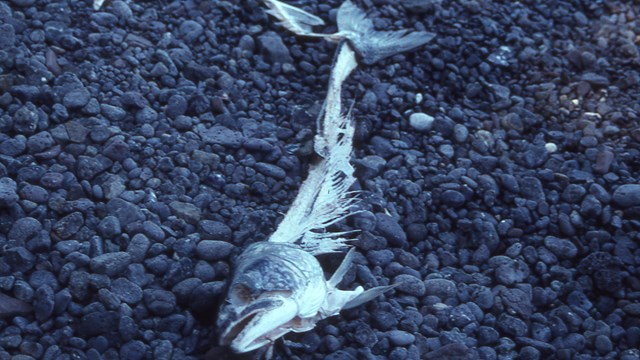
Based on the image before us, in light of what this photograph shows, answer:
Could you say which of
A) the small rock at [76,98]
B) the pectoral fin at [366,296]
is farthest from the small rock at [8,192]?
the pectoral fin at [366,296]

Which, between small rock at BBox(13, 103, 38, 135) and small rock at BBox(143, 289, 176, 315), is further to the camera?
small rock at BBox(13, 103, 38, 135)

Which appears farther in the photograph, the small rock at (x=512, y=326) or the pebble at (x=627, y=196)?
the pebble at (x=627, y=196)

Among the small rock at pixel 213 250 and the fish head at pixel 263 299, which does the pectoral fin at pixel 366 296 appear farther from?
the small rock at pixel 213 250

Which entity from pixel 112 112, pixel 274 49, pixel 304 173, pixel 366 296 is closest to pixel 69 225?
pixel 112 112

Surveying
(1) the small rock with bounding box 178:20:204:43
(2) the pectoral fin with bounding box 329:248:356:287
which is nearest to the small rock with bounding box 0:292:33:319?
(2) the pectoral fin with bounding box 329:248:356:287

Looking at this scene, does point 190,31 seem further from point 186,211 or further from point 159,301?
point 159,301

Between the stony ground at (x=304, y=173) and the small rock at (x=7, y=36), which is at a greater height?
the small rock at (x=7, y=36)

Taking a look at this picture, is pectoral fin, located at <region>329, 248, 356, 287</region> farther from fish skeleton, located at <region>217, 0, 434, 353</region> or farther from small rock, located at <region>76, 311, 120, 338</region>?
small rock, located at <region>76, 311, 120, 338</region>

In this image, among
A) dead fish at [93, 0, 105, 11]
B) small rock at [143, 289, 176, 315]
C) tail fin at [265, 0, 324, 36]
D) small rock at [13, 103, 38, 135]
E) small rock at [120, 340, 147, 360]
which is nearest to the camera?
small rock at [120, 340, 147, 360]
